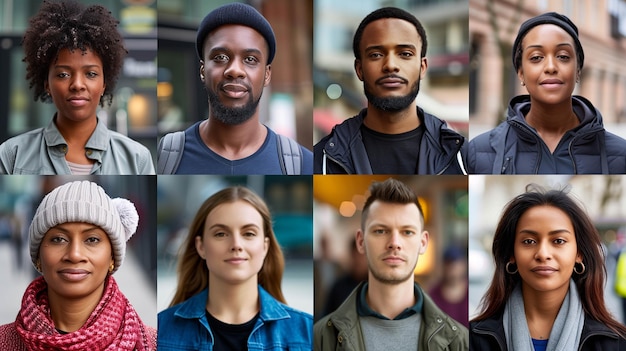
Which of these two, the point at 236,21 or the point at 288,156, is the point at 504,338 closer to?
the point at 288,156

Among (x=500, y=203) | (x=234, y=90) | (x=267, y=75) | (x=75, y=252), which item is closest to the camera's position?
(x=75, y=252)

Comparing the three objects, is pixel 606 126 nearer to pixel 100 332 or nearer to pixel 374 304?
pixel 374 304

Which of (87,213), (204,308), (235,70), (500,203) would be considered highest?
(235,70)

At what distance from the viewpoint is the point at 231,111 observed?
3.80 metres

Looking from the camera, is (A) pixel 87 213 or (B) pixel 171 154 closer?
(A) pixel 87 213

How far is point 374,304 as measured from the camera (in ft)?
12.9

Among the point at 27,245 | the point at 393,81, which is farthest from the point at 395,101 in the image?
the point at 27,245

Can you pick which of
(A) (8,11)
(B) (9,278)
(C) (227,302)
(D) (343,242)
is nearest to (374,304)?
(D) (343,242)

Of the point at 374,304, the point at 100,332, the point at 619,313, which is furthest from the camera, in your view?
the point at 619,313

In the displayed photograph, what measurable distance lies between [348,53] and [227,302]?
152cm

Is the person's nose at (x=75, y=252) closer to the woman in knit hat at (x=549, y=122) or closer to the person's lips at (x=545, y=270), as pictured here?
the woman in knit hat at (x=549, y=122)

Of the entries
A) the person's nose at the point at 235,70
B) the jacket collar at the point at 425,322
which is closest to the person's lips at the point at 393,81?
the person's nose at the point at 235,70

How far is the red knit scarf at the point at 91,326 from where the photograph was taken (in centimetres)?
364

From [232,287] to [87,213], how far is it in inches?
33.7
